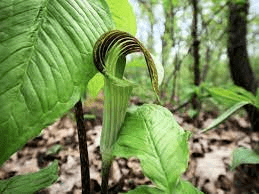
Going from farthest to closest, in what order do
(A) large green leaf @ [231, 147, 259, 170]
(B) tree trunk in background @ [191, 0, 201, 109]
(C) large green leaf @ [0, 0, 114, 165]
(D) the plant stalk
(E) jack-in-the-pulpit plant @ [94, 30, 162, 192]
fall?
(B) tree trunk in background @ [191, 0, 201, 109] < (A) large green leaf @ [231, 147, 259, 170] < (D) the plant stalk < (E) jack-in-the-pulpit plant @ [94, 30, 162, 192] < (C) large green leaf @ [0, 0, 114, 165]

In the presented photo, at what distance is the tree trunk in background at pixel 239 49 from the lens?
357 centimetres

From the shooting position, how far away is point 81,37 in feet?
1.64

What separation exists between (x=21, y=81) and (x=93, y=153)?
1815mm

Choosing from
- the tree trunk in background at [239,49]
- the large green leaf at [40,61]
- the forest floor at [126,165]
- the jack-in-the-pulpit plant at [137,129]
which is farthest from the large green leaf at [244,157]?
the tree trunk in background at [239,49]

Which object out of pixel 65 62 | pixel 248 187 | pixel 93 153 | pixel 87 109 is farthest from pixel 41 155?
pixel 65 62

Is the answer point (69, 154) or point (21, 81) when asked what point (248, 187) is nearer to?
point (69, 154)

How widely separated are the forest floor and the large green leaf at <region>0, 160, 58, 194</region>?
0.76 metres

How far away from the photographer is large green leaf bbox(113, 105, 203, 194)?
628mm

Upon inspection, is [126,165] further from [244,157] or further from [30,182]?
[30,182]

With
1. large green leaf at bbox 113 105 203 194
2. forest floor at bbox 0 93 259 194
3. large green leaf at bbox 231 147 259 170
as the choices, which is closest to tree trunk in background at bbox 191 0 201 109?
forest floor at bbox 0 93 259 194

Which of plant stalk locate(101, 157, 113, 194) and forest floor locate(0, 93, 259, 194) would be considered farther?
forest floor locate(0, 93, 259, 194)

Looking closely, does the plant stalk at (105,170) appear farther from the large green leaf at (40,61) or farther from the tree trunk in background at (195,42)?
the tree trunk in background at (195,42)

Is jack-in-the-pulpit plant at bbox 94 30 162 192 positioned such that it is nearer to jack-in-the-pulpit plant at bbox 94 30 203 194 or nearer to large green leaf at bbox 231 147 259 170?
jack-in-the-pulpit plant at bbox 94 30 203 194

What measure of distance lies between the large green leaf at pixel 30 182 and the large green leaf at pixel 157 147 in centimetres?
36
